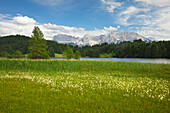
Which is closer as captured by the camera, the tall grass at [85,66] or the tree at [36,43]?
the tall grass at [85,66]

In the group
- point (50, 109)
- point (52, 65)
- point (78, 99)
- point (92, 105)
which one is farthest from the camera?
point (52, 65)

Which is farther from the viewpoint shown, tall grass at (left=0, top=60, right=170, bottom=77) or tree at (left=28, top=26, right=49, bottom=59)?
tree at (left=28, top=26, right=49, bottom=59)

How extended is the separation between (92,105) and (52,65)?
92.6ft

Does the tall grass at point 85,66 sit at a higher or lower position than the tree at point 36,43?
lower

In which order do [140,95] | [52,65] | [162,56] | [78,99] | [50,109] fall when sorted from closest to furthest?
[50,109], [78,99], [140,95], [52,65], [162,56]

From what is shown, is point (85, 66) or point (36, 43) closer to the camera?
point (85, 66)

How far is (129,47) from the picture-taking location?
16100cm

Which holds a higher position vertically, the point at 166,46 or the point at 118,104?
the point at 166,46

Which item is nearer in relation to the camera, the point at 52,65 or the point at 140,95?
the point at 140,95

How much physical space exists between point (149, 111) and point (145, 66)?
30.6 meters

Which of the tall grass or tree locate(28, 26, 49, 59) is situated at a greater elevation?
tree locate(28, 26, 49, 59)

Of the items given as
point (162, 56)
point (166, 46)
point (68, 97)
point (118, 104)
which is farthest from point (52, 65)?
point (166, 46)

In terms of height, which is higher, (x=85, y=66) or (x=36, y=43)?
(x=36, y=43)

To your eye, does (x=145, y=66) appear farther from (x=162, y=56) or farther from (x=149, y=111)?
(x=162, y=56)
